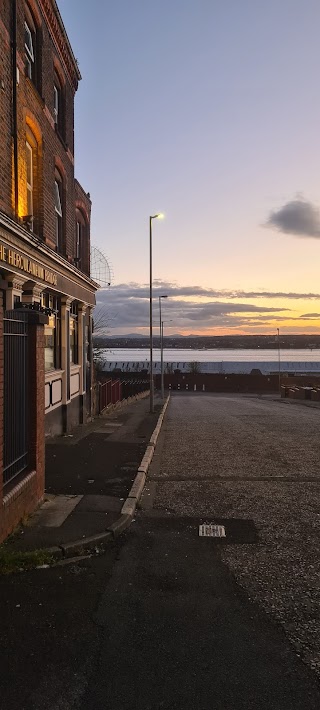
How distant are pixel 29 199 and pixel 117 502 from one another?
9199 mm

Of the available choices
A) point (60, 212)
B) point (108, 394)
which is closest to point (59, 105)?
point (60, 212)

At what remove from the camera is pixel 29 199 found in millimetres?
13680

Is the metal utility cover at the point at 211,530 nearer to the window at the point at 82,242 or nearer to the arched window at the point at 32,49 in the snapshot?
the arched window at the point at 32,49

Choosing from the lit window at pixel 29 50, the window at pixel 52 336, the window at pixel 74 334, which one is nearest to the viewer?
the lit window at pixel 29 50

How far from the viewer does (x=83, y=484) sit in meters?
10.0

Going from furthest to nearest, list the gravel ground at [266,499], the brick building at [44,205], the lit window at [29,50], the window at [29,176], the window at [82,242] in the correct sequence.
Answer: the window at [82,242], the window at [29,176], the lit window at [29,50], the brick building at [44,205], the gravel ground at [266,499]

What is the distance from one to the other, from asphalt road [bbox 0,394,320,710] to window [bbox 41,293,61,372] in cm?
788

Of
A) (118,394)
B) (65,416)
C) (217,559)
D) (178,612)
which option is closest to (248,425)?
(65,416)

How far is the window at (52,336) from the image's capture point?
15.4m

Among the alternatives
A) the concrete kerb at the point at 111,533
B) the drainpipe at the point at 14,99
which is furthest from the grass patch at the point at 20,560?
the drainpipe at the point at 14,99

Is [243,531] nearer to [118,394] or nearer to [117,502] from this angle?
[117,502]

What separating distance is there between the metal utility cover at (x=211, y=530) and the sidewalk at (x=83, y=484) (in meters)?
1.39

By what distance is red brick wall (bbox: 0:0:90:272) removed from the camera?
10.9 m

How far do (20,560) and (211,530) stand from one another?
302 cm
